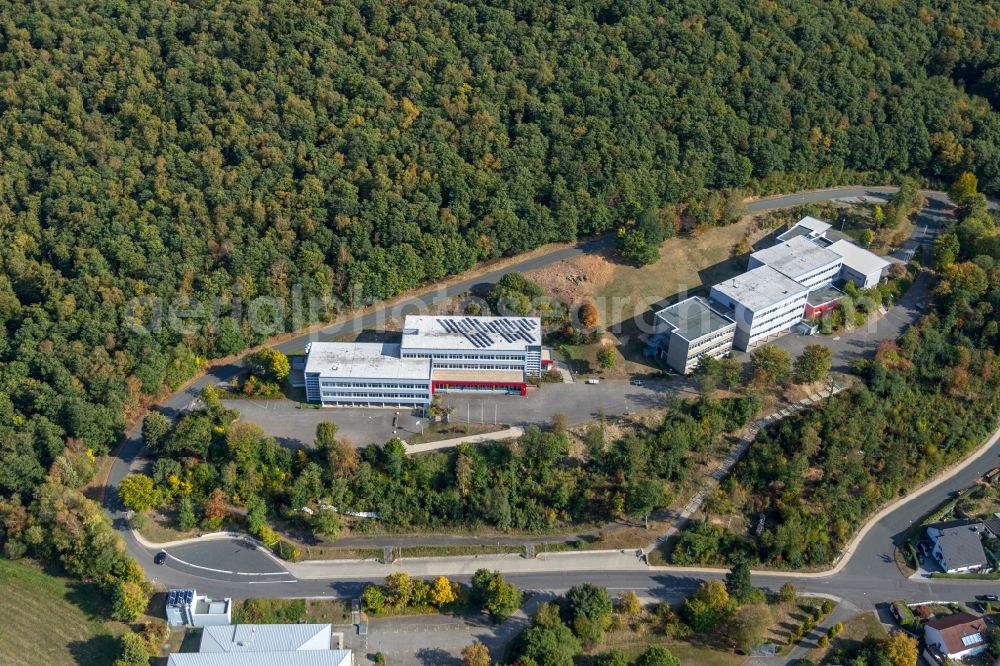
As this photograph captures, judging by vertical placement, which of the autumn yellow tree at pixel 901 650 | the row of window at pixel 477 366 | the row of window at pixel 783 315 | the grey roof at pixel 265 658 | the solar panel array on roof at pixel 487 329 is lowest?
the grey roof at pixel 265 658

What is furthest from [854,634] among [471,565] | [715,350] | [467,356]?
[467,356]

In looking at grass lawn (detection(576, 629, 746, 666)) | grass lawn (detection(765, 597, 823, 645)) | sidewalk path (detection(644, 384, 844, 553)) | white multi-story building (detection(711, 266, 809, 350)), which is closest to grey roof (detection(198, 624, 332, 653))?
grass lawn (detection(576, 629, 746, 666))

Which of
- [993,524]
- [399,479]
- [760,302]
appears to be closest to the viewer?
[399,479]

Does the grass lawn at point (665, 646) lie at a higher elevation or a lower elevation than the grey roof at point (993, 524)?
lower

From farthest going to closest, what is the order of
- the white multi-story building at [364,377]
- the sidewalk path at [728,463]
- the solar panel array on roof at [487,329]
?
the solar panel array on roof at [487,329] → the white multi-story building at [364,377] → the sidewalk path at [728,463]

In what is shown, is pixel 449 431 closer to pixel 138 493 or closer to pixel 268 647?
pixel 268 647

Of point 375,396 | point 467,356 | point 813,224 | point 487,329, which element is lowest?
point 375,396

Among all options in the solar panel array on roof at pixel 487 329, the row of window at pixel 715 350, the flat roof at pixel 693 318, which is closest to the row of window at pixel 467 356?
the solar panel array on roof at pixel 487 329

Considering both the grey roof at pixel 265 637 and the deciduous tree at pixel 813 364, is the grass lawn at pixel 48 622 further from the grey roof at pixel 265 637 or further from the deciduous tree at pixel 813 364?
the deciduous tree at pixel 813 364
